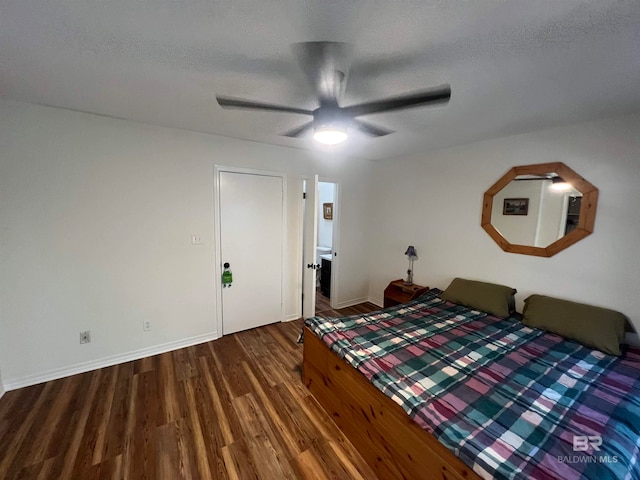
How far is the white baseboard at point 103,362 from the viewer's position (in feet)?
7.09

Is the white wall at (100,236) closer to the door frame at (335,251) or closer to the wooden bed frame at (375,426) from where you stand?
the door frame at (335,251)

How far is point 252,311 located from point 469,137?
→ 3242 mm

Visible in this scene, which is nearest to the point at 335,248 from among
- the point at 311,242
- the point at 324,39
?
the point at 311,242

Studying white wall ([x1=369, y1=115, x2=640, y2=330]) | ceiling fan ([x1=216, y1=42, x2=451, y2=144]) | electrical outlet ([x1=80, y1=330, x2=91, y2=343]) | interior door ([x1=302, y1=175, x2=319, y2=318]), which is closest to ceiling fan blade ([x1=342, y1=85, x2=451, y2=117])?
ceiling fan ([x1=216, y1=42, x2=451, y2=144])

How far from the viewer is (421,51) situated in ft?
4.24

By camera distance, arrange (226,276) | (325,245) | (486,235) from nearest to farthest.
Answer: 1. (486,235)
2. (226,276)
3. (325,245)

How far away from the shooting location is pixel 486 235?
2850 mm

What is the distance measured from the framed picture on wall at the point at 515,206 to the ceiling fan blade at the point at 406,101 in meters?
1.95

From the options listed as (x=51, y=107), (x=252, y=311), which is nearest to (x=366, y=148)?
(x=252, y=311)

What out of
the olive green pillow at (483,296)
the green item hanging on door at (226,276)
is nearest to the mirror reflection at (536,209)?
the olive green pillow at (483,296)

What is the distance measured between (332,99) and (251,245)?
211 cm

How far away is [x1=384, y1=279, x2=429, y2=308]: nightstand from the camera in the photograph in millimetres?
3322

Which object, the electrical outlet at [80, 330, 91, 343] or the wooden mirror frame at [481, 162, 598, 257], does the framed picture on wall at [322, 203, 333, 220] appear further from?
the electrical outlet at [80, 330, 91, 343]

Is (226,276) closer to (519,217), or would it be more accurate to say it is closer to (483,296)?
(483,296)
